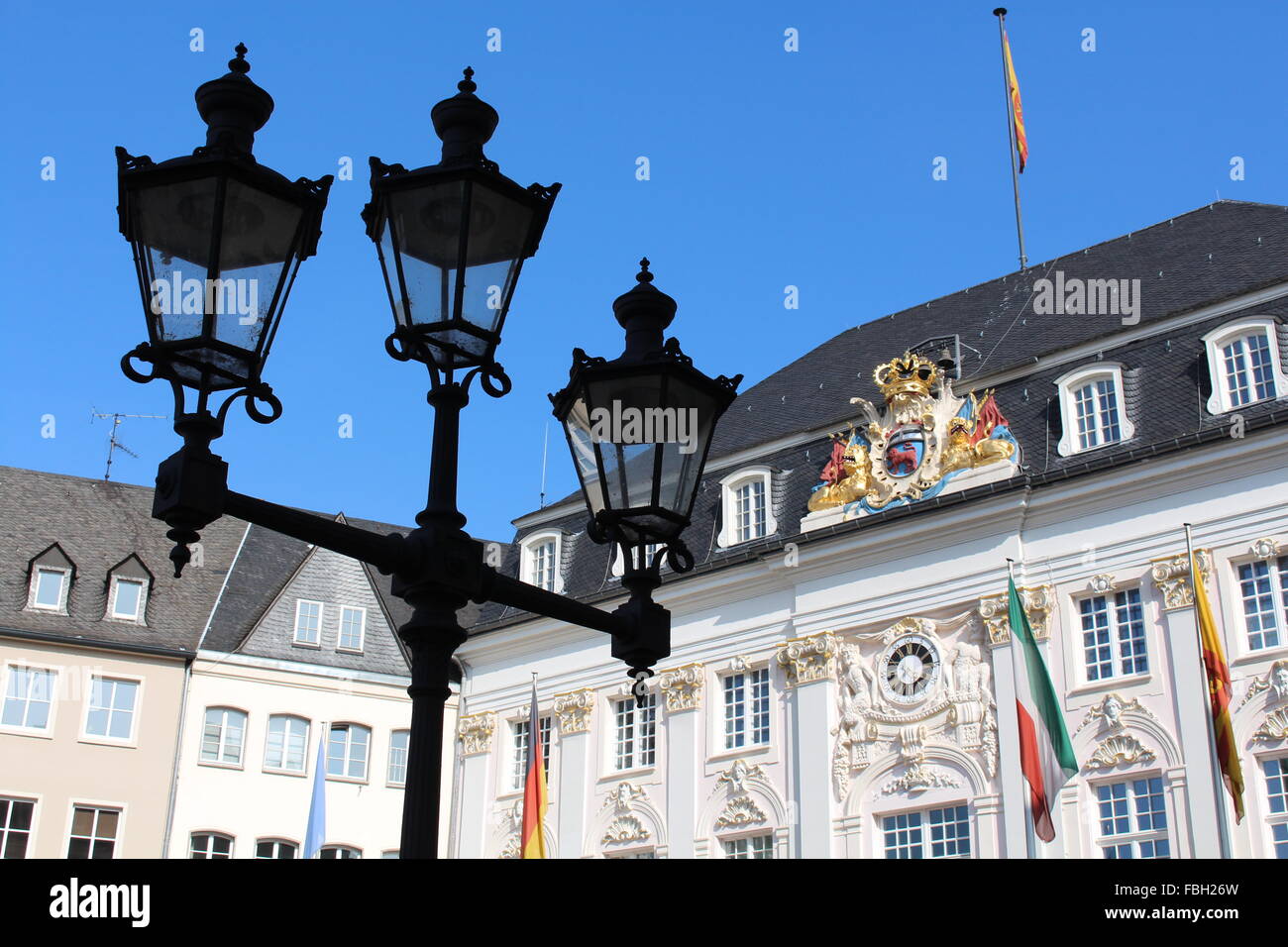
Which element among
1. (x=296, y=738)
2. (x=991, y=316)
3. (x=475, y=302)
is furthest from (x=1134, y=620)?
(x=475, y=302)

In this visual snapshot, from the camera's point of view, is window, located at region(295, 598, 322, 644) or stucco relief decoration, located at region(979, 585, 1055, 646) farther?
window, located at region(295, 598, 322, 644)

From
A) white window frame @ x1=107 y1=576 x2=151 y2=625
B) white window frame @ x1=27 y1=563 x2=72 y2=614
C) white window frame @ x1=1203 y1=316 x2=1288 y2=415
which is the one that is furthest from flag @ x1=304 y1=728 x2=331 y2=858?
white window frame @ x1=1203 y1=316 x2=1288 y2=415

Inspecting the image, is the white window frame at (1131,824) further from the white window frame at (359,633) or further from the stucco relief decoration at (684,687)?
the white window frame at (359,633)

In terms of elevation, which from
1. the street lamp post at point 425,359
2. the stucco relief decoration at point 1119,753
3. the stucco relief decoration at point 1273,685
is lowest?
the street lamp post at point 425,359

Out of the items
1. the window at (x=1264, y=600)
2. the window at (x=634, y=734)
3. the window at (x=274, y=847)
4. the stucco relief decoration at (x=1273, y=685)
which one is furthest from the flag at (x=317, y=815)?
the window at (x=1264, y=600)

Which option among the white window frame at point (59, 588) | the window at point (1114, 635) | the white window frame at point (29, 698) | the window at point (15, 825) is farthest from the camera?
the white window frame at point (59, 588)

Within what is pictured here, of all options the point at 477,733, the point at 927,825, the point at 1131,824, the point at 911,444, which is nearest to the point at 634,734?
the point at 477,733

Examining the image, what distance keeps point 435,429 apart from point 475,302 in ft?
1.98

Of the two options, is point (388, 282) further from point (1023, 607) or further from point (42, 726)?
point (42, 726)

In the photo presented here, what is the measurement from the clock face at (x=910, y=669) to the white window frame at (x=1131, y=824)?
3.79m

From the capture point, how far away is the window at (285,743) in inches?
1487

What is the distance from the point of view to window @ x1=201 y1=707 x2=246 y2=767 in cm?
3716

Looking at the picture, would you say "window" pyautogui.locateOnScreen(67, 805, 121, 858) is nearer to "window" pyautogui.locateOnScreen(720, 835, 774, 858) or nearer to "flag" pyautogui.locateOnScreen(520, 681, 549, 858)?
"flag" pyautogui.locateOnScreen(520, 681, 549, 858)

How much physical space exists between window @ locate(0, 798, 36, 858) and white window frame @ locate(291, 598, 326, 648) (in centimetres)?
729
